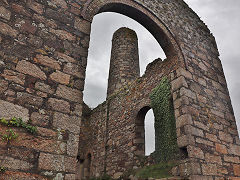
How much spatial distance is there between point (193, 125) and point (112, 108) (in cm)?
497

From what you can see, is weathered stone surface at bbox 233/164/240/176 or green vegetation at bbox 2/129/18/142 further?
weathered stone surface at bbox 233/164/240/176

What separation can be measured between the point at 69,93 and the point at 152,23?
137 inches

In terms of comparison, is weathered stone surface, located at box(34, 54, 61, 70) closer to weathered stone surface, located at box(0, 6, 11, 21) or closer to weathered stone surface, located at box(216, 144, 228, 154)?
weathered stone surface, located at box(0, 6, 11, 21)

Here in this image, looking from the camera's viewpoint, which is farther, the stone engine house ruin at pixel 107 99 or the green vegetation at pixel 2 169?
the stone engine house ruin at pixel 107 99

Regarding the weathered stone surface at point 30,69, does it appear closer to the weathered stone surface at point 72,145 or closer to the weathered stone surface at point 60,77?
the weathered stone surface at point 60,77

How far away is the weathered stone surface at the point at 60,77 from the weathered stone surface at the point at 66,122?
544 mm

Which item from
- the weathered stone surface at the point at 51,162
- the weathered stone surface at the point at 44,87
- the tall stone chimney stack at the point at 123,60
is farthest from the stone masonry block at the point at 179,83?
the tall stone chimney stack at the point at 123,60

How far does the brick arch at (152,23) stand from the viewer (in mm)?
5441

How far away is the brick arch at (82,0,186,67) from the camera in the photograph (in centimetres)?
544

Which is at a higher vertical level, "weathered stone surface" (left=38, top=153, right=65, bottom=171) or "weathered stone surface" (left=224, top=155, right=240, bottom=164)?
"weathered stone surface" (left=224, top=155, right=240, bottom=164)

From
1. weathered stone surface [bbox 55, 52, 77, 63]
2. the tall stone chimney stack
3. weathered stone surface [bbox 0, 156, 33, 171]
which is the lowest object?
weathered stone surface [bbox 0, 156, 33, 171]

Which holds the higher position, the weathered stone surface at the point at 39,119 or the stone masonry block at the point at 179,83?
the stone masonry block at the point at 179,83

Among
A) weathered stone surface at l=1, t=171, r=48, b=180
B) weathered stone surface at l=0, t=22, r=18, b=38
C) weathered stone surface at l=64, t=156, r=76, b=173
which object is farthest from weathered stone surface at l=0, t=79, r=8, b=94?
weathered stone surface at l=64, t=156, r=76, b=173

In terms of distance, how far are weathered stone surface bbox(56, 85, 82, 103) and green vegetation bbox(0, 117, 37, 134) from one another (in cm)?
66
